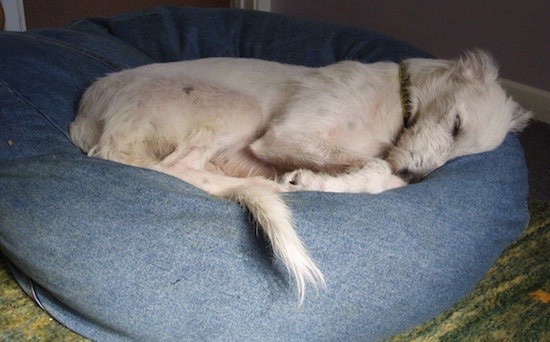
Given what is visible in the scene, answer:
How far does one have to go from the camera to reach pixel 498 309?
1.89m

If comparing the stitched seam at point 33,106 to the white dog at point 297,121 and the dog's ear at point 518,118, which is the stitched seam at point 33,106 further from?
the dog's ear at point 518,118

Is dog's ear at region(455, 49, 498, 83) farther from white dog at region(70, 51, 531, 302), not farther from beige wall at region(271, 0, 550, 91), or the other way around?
beige wall at region(271, 0, 550, 91)

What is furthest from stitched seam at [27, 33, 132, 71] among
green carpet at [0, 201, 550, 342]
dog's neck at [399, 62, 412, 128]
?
dog's neck at [399, 62, 412, 128]

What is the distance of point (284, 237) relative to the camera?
4.33ft

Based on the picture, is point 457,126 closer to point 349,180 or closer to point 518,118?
point 518,118

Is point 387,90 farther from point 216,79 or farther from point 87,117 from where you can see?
point 87,117

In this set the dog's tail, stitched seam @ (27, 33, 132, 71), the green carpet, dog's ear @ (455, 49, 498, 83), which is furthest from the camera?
stitched seam @ (27, 33, 132, 71)

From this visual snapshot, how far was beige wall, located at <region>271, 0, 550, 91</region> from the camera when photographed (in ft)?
11.8

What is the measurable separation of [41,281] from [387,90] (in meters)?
1.37

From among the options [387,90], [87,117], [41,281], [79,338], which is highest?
[387,90]

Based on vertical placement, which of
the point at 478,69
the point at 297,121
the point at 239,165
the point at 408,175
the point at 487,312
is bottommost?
the point at 487,312

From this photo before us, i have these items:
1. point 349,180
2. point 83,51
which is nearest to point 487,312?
point 349,180

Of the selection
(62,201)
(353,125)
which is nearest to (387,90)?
(353,125)

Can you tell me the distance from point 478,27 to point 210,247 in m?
3.07
